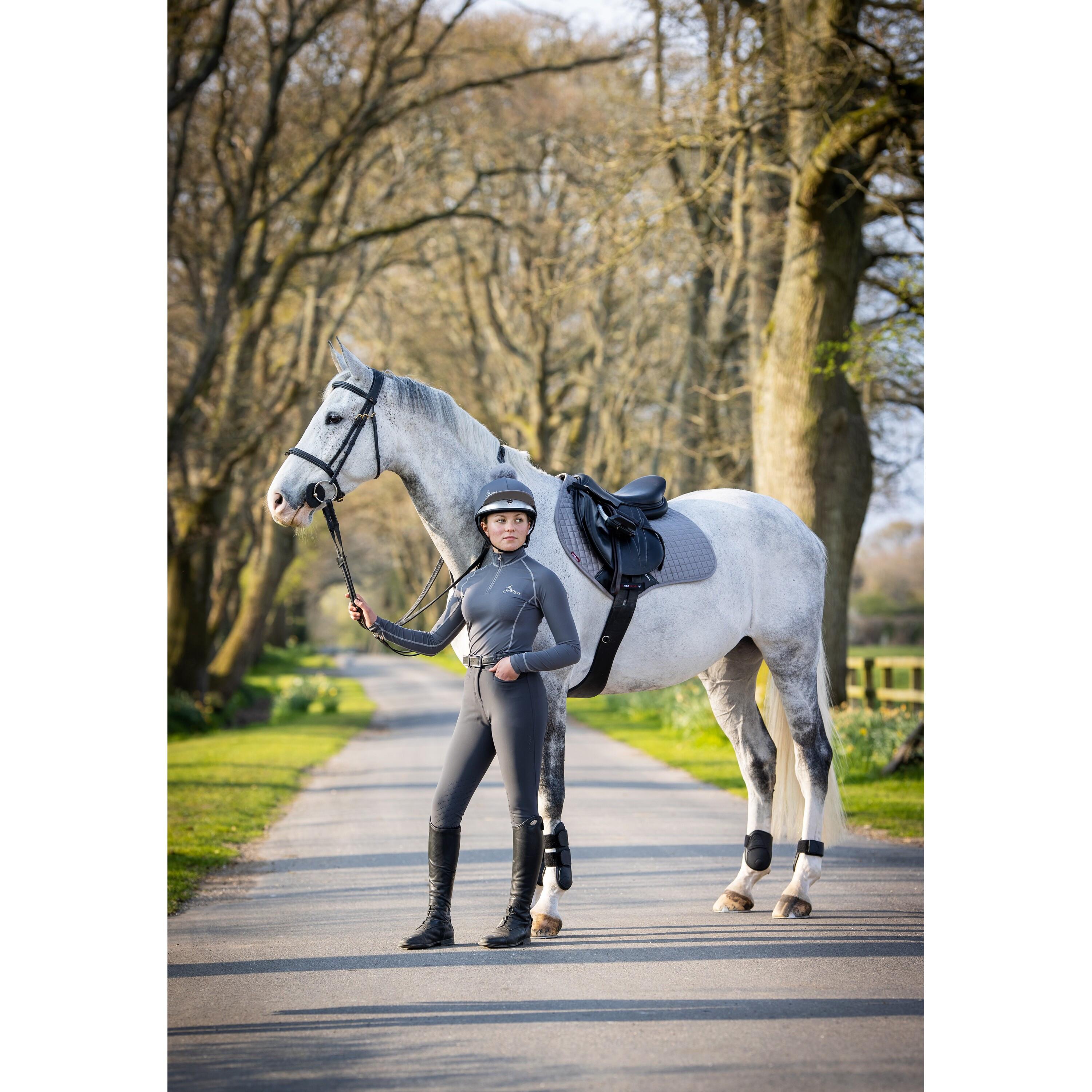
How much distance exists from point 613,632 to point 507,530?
2.81 ft

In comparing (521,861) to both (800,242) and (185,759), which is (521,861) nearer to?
(800,242)

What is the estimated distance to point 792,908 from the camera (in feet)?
17.5

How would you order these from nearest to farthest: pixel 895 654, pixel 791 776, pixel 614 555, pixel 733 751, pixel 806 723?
pixel 614 555, pixel 806 723, pixel 791 776, pixel 733 751, pixel 895 654

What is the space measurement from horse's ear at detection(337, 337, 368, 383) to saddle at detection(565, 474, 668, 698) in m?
1.16

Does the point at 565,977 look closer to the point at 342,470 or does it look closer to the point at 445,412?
the point at 342,470

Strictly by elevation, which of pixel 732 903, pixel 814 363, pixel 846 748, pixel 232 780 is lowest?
pixel 232 780

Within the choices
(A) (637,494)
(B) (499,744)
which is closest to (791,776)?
(A) (637,494)

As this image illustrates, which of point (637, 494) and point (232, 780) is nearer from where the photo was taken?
point (637, 494)

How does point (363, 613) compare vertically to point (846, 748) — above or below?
above

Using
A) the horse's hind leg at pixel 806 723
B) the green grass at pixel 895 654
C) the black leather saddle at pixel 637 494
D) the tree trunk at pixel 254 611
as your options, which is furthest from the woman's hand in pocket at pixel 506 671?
the tree trunk at pixel 254 611

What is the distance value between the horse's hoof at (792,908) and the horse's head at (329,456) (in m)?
2.83

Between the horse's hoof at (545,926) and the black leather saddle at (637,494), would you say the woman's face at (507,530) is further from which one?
the horse's hoof at (545,926)
